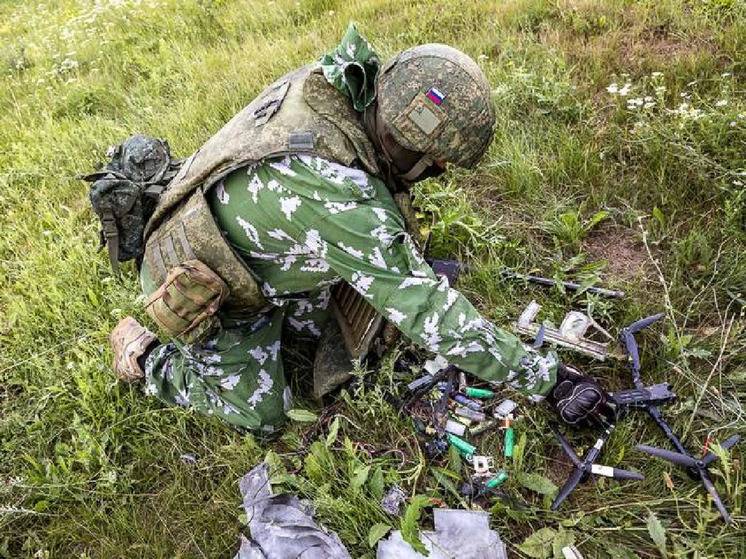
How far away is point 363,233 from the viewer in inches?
96.9

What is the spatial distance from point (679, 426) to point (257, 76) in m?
4.45

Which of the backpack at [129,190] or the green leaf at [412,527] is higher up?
the backpack at [129,190]

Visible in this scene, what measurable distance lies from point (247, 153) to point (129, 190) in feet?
2.63

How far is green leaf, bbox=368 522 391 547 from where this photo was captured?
2.50 metres

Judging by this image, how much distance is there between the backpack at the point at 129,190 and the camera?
2998 millimetres

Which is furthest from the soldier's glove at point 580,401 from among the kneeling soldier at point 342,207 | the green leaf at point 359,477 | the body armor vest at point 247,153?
the body armor vest at point 247,153

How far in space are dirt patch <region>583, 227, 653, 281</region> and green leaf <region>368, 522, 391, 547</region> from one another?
1879mm

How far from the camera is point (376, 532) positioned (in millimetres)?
2523

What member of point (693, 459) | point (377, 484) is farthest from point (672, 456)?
point (377, 484)

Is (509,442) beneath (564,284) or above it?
beneath

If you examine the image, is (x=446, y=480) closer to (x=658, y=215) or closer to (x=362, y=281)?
(x=362, y=281)

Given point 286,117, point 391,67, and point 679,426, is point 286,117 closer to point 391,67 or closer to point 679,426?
point 391,67

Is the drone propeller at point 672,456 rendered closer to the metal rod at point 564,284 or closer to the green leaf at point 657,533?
the green leaf at point 657,533

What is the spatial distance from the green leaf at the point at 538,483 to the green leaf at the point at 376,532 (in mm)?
636
